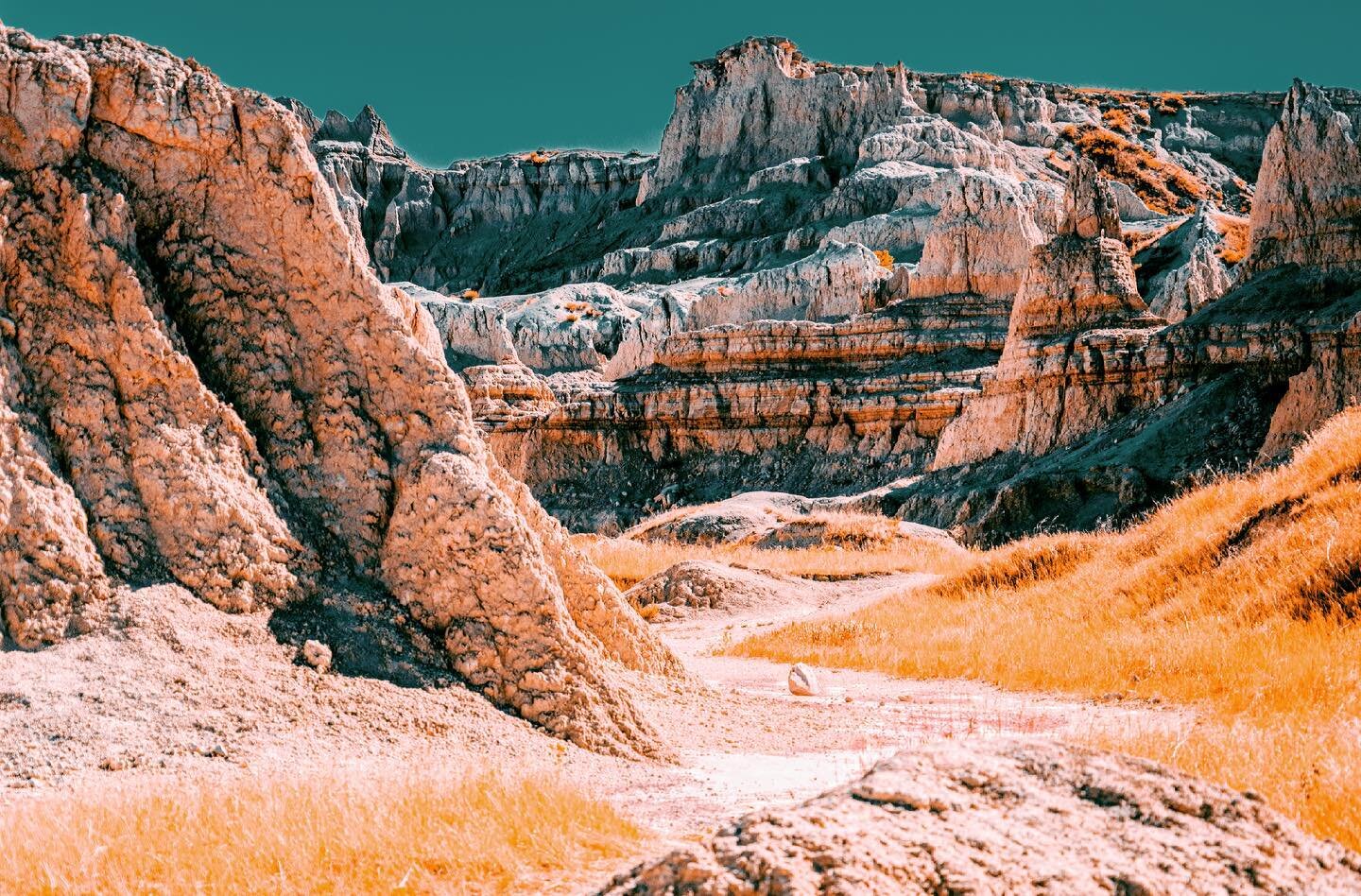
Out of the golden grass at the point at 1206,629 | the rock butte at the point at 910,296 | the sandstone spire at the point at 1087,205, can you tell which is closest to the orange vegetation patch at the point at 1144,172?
the rock butte at the point at 910,296

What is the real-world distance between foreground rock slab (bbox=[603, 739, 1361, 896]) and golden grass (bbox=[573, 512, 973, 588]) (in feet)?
57.1

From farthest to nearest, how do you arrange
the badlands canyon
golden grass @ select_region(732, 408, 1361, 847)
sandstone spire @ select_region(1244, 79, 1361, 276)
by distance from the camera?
sandstone spire @ select_region(1244, 79, 1361, 276)
golden grass @ select_region(732, 408, 1361, 847)
the badlands canyon

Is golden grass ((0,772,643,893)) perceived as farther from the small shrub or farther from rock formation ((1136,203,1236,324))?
the small shrub

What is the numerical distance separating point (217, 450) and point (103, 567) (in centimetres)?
90

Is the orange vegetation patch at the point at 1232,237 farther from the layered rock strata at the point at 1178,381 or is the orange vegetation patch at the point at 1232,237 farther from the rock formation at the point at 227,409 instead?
the rock formation at the point at 227,409

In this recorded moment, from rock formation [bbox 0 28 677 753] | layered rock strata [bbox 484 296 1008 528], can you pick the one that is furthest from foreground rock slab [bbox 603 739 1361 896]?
layered rock strata [bbox 484 296 1008 528]

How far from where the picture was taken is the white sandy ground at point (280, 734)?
516cm

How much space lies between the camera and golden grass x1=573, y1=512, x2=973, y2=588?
23406 millimetres

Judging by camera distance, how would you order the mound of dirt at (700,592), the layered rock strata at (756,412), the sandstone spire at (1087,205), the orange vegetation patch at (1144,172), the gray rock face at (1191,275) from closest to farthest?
1. the mound of dirt at (700,592)
2. the sandstone spire at (1087,205)
3. the layered rock strata at (756,412)
4. the gray rock face at (1191,275)
5. the orange vegetation patch at (1144,172)

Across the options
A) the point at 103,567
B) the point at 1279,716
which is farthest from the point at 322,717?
the point at 1279,716

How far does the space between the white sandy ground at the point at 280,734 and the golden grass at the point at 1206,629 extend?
1.21m

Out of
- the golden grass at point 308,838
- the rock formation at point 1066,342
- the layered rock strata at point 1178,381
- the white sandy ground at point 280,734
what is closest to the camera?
the golden grass at point 308,838

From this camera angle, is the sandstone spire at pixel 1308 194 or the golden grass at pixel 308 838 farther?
the sandstone spire at pixel 1308 194

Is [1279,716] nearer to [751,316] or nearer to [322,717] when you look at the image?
[322,717]
